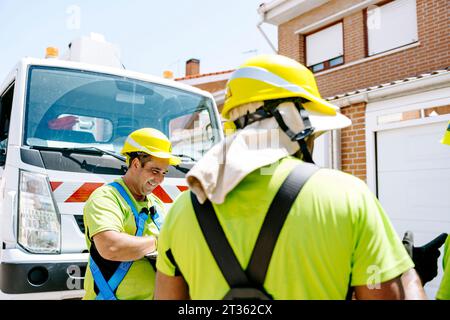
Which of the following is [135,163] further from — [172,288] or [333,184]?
[333,184]

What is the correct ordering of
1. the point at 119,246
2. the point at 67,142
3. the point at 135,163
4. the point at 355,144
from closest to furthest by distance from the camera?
the point at 119,246, the point at 135,163, the point at 67,142, the point at 355,144

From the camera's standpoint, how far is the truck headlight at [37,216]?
3029mm

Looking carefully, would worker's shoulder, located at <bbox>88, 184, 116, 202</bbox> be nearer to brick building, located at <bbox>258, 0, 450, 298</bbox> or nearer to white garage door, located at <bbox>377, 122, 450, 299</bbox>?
brick building, located at <bbox>258, 0, 450, 298</bbox>

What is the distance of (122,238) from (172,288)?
0.84 m

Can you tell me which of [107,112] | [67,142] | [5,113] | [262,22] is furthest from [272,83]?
[262,22]

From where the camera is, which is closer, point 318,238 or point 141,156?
point 318,238

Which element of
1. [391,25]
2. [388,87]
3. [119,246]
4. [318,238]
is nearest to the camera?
[318,238]

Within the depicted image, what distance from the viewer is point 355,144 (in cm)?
741

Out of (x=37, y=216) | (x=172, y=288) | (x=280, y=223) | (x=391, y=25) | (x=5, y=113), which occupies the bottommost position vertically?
(x=172, y=288)

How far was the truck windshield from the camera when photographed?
11.4 feet

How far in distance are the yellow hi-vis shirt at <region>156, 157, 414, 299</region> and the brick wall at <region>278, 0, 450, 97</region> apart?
7.96m

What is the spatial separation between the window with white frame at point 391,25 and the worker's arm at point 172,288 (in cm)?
890

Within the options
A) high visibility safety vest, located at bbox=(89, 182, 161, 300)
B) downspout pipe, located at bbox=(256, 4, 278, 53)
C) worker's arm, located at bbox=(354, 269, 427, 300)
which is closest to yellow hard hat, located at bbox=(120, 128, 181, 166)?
high visibility safety vest, located at bbox=(89, 182, 161, 300)

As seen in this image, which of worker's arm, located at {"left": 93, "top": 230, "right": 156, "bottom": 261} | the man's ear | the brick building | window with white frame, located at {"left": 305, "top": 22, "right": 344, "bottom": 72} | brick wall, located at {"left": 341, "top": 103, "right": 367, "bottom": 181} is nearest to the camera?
worker's arm, located at {"left": 93, "top": 230, "right": 156, "bottom": 261}
